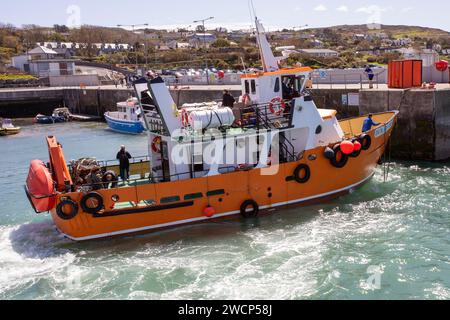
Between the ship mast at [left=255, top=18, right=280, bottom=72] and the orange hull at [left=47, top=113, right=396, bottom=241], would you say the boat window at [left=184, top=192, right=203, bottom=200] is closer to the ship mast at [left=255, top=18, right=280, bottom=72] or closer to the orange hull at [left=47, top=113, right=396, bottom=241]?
the orange hull at [left=47, top=113, right=396, bottom=241]

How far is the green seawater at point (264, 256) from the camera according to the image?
9797mm

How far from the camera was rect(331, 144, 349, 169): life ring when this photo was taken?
46.4 ft

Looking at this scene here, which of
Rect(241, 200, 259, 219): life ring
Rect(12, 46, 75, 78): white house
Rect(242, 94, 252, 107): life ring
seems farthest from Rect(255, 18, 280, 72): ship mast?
Rect(12, 46, 75, 78): white house

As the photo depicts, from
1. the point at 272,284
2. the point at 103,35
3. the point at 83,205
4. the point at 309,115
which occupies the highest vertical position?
the point at 103,35

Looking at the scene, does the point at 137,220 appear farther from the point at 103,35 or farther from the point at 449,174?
the point at 103,35

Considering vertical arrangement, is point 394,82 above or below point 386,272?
above

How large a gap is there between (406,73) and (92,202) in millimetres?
14953

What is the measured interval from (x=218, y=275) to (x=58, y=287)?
10.8 ft

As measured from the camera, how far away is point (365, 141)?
15.0 m

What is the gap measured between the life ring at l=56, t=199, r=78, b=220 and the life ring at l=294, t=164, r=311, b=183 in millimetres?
5945

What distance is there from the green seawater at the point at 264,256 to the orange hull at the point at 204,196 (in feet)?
1.00
